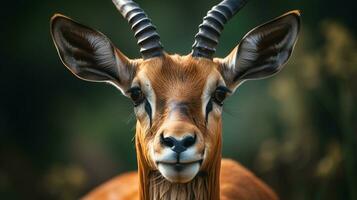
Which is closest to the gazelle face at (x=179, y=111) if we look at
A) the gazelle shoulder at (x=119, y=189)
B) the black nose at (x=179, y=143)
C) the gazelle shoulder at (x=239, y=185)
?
the black nose at (x=179, y=143)

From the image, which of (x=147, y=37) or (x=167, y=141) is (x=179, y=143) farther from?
(x=147, y=37)

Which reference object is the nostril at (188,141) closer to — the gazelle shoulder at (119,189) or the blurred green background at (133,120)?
the gazelle shoulder at (119,189)

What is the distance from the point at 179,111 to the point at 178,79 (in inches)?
16.7

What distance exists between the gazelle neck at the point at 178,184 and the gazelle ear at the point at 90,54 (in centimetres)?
54

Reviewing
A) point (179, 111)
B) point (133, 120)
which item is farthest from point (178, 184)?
point (133, 120)

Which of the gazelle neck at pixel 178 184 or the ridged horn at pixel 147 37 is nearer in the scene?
the gazelle neck at pixel 178 184

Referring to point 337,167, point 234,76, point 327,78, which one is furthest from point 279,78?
point 234,76

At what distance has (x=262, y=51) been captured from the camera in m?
7.72

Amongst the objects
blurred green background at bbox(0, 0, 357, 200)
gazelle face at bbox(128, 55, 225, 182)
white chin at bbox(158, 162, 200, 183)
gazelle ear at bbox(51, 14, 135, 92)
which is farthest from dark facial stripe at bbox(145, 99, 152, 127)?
blurred green background at bbox(0, 0, 357, 200)

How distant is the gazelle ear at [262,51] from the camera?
295 inches

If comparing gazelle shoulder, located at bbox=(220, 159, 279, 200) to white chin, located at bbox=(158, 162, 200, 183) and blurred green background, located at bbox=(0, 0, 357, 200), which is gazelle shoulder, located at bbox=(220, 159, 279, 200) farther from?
blurred green background, located at bbox=(0, 0, 357, 200)

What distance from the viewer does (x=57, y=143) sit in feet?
48.0

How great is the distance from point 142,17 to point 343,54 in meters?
6.21

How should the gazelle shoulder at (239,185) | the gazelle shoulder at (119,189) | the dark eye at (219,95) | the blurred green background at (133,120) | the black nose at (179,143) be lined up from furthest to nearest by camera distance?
the blurred green background at (133,120) < the gazelle shoulder at (119,189) < the gazelle shoulder at (239,185) < the dark eye at (219,95) < the black nose at (179,143)
